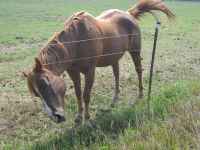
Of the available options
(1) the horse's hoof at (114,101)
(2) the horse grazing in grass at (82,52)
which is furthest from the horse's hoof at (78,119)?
(1) the horse's hoof at (114,101)

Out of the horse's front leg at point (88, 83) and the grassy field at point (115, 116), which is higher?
the horse's front leg at point (88, 83)

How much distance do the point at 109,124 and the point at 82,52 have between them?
122 centimetres

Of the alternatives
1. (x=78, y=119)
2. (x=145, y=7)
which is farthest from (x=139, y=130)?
(x=145, y=7)

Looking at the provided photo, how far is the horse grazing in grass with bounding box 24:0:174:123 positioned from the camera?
185 inches

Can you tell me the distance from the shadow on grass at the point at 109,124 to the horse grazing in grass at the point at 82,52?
420 millimetres

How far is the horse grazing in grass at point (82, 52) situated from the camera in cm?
470

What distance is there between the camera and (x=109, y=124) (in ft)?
17.9

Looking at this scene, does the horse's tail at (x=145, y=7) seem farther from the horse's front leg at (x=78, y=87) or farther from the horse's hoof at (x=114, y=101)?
the horse's front leg at (x=78, y=87)

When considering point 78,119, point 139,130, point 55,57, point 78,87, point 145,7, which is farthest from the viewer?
point 145,7

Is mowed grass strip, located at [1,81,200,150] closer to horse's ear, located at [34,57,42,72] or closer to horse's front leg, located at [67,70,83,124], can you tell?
horse's front leg, located at [67,70,83,124]

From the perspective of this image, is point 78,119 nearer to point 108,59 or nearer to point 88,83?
point 88,83

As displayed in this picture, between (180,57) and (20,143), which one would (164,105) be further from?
(180,57)

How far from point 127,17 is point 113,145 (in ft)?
10.6

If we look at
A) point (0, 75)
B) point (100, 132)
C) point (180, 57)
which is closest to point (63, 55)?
point (100, 132)
